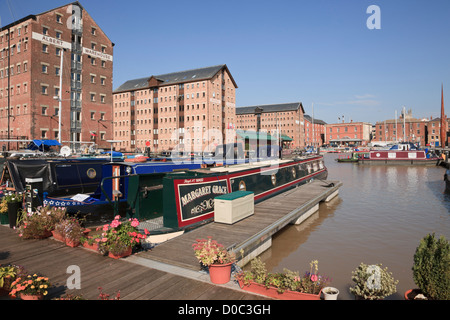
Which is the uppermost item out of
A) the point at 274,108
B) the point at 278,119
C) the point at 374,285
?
the point at 274,108

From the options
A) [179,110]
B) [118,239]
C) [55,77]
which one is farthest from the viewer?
[179,110]

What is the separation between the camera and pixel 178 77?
79062mm

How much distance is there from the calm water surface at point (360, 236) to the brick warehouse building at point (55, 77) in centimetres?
3856

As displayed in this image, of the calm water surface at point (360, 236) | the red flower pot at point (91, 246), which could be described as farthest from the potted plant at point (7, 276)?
the calm water surface at point (360, 236)

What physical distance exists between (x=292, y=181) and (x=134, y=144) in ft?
240

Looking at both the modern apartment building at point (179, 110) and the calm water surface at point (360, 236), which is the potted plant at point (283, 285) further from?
the modern apartment building at point (179, 110)

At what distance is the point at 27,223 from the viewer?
29.6ft

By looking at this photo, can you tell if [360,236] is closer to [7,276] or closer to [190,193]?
[190,193]

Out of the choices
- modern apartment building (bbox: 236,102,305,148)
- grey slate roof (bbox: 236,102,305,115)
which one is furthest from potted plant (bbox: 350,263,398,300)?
grey slate roof (bbox: 236,102,305,115)

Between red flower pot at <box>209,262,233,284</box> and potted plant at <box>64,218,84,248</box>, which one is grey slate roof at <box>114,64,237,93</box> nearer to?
potted plant at <box>64,218,84,248</box>

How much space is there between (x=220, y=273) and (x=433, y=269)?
3865 millimetres

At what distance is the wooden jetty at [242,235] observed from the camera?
7.59 metres

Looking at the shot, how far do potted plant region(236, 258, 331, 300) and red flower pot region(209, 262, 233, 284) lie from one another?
1.15 ft

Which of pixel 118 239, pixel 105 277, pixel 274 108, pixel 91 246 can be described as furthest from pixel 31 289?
pixel 274 108
